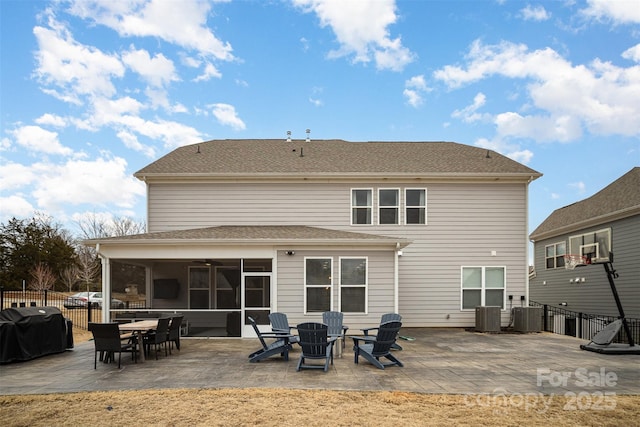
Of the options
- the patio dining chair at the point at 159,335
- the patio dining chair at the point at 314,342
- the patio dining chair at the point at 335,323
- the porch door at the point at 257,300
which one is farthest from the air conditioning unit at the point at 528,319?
the patio dining chair at the point at 159,335

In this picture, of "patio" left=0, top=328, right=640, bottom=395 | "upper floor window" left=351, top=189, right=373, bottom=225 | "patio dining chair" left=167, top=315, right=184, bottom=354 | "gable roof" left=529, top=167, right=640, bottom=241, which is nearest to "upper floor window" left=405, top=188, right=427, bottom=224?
"upper floor window" left=351, top=189, right=373, bottom=225

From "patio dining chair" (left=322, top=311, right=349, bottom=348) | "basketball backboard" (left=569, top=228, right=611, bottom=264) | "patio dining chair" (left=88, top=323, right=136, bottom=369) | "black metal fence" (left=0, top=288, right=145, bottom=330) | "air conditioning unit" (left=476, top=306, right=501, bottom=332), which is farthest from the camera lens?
"basketball backboard" (left=569, top=228, right=611, bottom=264)

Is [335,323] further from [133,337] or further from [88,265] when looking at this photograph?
[88,265]

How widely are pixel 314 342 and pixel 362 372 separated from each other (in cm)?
107

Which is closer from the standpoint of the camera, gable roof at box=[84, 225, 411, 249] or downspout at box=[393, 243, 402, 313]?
gable roof at box=[84, 225, 411, 249]

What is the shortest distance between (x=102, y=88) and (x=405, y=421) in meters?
18.0

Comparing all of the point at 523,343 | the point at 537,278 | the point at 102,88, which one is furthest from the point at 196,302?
the point at 537,278

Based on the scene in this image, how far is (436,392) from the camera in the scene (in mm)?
7125

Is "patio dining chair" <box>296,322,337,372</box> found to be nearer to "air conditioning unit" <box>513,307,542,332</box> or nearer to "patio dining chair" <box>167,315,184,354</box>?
"patio dining chair" <box>167,315,184,354</box>

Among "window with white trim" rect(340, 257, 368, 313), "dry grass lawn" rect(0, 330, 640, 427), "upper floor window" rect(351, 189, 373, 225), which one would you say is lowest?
"dry grass lawn" rect(0, 330, 640, 427)

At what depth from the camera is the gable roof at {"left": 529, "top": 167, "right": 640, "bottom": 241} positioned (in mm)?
16328

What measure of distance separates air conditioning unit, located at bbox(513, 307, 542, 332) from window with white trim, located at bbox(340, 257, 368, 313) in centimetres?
563

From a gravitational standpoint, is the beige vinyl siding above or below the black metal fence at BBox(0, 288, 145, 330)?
above

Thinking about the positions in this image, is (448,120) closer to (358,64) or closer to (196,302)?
(358,64)
